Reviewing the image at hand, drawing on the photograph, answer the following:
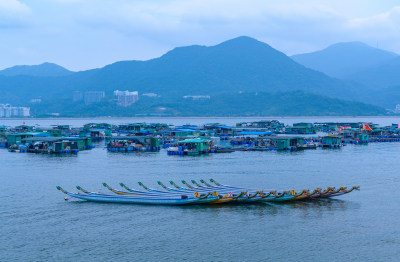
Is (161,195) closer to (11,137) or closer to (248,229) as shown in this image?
(248,229)

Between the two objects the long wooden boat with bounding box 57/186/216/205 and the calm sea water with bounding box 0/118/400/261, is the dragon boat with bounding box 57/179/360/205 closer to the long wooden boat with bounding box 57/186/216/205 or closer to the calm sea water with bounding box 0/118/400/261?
the long wooden boat with bounding box 57/186/216/205

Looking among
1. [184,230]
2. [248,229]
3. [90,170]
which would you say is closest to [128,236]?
[184,230]

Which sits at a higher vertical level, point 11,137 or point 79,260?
point 11,137

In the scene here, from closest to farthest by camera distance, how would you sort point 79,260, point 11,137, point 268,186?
point 79,260, point 268,186, point 11,137

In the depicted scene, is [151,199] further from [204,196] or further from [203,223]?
[203,223]

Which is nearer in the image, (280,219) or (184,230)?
(184,230)

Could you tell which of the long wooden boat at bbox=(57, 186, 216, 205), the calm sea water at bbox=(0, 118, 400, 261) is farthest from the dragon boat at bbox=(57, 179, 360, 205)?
the calm sea water at bbox=(0, 118, 400, 261)

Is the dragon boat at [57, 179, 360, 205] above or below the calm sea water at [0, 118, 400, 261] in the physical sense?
above

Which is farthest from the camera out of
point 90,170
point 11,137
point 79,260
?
point 11,137

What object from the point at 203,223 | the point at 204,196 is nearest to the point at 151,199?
the point at 204,196
